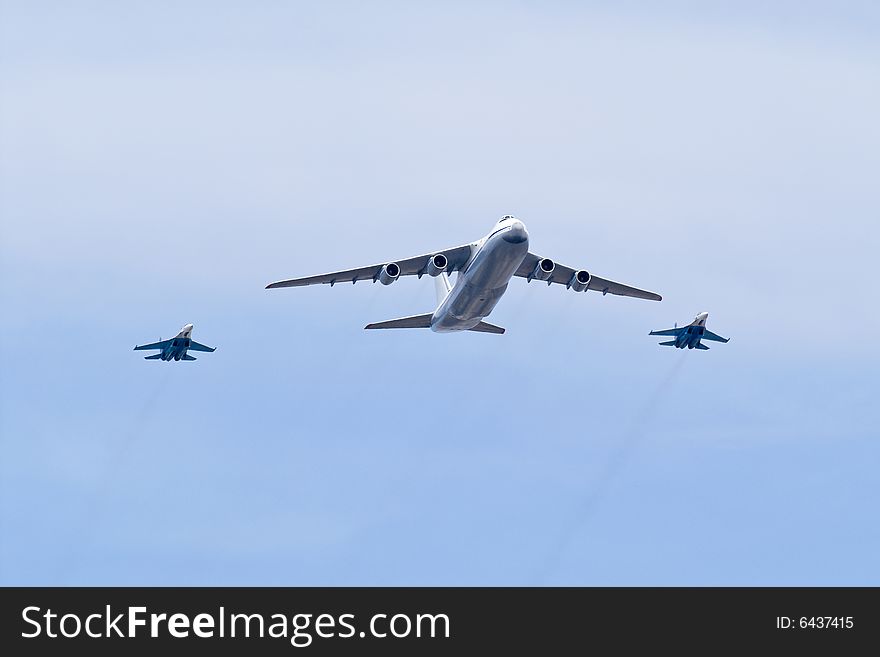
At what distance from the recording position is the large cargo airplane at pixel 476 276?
78.9 meters

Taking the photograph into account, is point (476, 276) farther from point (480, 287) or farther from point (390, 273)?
point (390, 273)

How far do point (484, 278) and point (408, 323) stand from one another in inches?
358

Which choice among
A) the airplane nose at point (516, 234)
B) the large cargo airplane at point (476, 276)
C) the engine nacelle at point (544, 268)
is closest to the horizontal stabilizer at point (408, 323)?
the large cargo airplane at point (476, 276)

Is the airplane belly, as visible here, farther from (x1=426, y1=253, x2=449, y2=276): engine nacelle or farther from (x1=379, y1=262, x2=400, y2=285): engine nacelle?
(x1=379, y1=262, x2=400, y2=285): engine nacelle

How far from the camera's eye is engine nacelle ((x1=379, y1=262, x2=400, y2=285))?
8425 centimetres

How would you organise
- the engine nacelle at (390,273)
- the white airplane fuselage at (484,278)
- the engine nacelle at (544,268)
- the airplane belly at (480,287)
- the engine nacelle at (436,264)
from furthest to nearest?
the engine nacelle at (544,268)
the engine nacelle at (390,273)
the engine nacelle at (436,264)
the airplane belly at (480,287)
the white airplane fuselage at (484,278)

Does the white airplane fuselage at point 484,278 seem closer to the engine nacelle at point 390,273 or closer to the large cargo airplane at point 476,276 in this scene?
the large cargo airplane at point 476,276

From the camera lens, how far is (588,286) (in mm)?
91062

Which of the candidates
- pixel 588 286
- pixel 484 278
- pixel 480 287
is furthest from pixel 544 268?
pixel 588 286

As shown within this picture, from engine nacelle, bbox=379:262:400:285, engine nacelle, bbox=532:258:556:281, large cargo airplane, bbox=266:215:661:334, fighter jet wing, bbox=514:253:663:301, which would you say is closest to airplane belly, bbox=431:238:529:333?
large cargo airplane, bbox=266:215:661:334
